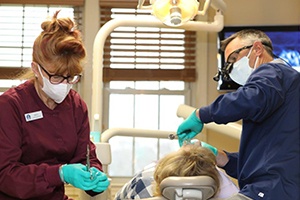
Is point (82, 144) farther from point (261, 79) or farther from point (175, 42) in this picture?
point (175, 42)

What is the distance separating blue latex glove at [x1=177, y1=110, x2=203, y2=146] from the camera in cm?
191

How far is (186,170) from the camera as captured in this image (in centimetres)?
180

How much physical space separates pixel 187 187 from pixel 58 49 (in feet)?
2.14

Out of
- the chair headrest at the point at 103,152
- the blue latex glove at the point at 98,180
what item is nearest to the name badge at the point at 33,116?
the blue latex glove at the point at 98,180

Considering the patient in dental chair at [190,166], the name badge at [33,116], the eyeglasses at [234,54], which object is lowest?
the patient in dental chair at [190,166]

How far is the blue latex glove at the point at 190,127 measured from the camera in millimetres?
1913

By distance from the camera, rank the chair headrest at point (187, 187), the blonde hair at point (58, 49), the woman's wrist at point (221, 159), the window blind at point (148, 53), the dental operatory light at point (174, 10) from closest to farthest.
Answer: the chair headrest at point (187, 187), the blonde hair at point (58, 49), the woman's wrist at point (221, 159), the dental operatory light at point (174, 10), the window blind at point (148, 53)

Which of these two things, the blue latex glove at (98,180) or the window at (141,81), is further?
the window at (141,81)

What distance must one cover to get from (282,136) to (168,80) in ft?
6.98

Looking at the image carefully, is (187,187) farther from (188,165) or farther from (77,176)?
(77,176)

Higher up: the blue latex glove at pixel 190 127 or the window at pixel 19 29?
the window at pixel 19 29

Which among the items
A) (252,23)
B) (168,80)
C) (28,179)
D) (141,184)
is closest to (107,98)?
(168,80)

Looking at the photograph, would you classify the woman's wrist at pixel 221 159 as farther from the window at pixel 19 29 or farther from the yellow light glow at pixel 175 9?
the window at pixel 19 29

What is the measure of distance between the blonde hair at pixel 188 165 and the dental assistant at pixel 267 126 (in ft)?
0.35
